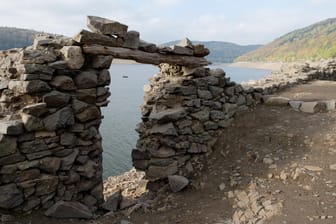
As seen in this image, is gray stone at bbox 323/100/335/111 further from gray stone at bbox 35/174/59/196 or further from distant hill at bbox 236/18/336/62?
distant hill at bbox 236/18/336/62

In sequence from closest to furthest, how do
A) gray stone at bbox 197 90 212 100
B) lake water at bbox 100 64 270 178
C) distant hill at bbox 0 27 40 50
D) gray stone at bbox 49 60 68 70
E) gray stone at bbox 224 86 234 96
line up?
gray stone at bbox 49 60 68 70 → gray stone at bbox 197 90 212 100 → gray stone at bbox 224 86 234 96 → lake water at bbox 100 64 270 178 → distant hill at bbox 0 27 40 50

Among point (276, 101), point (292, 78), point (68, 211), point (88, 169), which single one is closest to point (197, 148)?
point (88, 169)

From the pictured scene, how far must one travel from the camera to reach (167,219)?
22.8 feet

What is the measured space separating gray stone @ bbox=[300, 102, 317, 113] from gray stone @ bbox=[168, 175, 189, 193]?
4.33 meters

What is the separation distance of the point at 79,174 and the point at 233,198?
10.2 feet

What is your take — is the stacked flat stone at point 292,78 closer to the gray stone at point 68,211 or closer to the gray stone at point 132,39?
the gray stone at point 132,39

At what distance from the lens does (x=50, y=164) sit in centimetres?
671

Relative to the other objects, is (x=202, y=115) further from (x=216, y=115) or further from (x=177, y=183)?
(x=177, y=183)

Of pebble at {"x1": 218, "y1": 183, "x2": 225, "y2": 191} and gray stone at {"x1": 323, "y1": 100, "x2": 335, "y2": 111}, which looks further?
gray stone at {"x1": 323, "y1": 100, "x2": 335, "y2": 111}

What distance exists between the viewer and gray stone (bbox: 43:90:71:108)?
668cm

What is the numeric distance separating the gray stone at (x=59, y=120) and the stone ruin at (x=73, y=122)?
0.02 metres

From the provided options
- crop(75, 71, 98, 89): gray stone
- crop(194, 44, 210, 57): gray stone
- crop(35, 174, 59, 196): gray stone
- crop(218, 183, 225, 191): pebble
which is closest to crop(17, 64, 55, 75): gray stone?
crop(75, 71, 98, 89): gray stone

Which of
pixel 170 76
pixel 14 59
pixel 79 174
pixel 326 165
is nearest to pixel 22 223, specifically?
pixel 79 174

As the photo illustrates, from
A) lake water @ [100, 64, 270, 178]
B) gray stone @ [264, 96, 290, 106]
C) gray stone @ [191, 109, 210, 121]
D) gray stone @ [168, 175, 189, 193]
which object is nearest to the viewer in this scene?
gray stone @ [168, 175, 189, 193]
